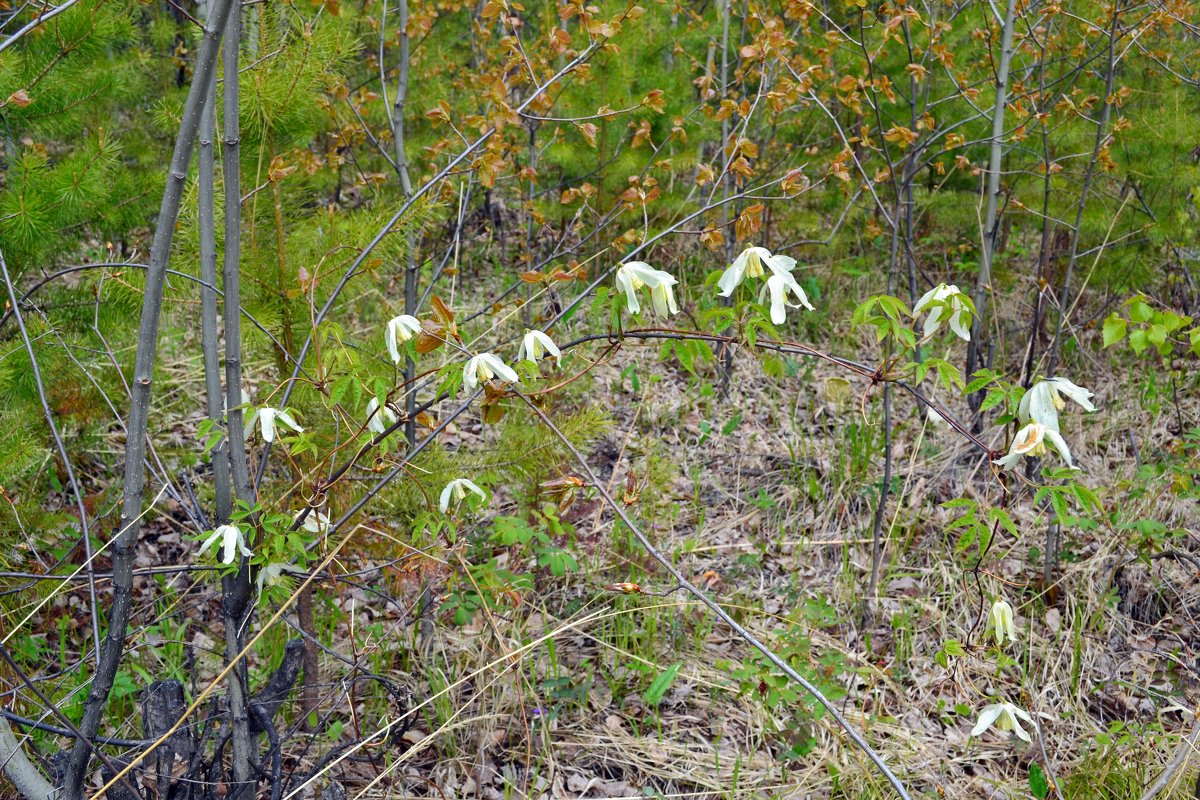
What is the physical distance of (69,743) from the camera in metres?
2.34

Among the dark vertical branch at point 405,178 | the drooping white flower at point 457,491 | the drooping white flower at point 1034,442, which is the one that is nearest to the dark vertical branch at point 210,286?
the drooping white flower at point 457,491

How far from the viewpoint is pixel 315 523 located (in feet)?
5.97

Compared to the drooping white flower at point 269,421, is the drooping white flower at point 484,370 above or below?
above

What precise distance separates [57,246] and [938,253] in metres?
4.92

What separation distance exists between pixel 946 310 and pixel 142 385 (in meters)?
1.42

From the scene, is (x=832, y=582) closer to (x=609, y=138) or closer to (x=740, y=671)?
(x=740, y=671)

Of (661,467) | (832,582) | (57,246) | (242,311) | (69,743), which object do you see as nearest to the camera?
(242,311)

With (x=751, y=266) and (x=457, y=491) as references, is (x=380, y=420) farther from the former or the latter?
(x=751, y=266)

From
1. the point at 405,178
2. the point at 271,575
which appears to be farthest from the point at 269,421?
the point at 405,178

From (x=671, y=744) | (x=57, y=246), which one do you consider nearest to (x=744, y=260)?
(x=671, y=744)

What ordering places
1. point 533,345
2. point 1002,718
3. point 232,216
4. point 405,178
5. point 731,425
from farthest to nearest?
point 731,425 < point 405,178 < point 1002,718 < point 232,216 < point 533,345

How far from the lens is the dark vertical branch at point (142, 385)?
1312mm

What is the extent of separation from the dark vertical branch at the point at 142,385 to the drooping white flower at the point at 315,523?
0.32m

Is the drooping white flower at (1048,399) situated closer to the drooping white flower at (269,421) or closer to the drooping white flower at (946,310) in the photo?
the drooping white flower at (946,310)
